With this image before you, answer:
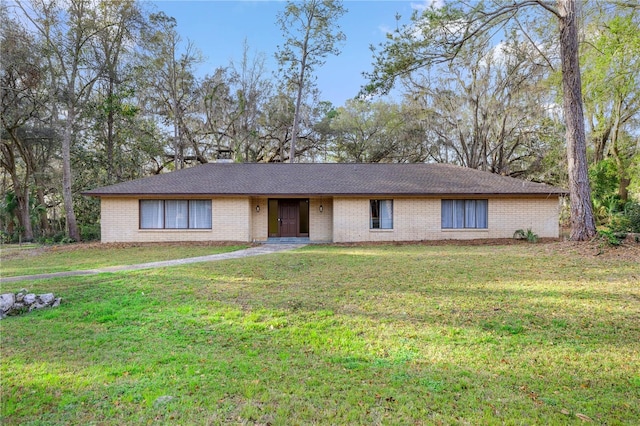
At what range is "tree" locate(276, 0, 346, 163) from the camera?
74.8 feet

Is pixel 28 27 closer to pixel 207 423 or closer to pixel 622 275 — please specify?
pixel 207 423

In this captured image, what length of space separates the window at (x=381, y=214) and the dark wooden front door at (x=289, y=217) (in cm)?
376

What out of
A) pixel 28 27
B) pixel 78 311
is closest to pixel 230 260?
pixel 78 311

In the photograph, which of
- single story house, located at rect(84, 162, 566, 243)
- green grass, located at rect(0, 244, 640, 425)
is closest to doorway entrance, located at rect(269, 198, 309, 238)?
single story house, located at rect(84, 162, 566, 243)

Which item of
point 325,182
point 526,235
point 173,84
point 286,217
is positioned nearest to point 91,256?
point 286,217

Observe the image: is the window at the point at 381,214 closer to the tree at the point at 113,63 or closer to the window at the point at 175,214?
the window at the point at 175,214

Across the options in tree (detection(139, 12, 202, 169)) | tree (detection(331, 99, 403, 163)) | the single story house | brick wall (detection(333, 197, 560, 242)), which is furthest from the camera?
Answer: tree (detection(331, 99, 403, 163))

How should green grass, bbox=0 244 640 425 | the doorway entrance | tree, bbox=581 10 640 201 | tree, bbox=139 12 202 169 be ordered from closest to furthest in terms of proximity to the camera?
1. green grass, bbox=0 244 640 425
2. tree, bbox=581 10 640 201
3. the doorway entrance
4. tree, bbox=139 12 202 169

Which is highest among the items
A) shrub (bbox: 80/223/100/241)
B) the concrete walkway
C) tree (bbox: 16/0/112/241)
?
tree (bbox: 16/0/112/241)

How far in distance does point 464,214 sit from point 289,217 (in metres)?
8.21

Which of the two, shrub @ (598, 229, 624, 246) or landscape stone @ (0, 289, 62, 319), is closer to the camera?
landscape stone @ (0, 289, 62, 319)

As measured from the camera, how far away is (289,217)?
16.2 metres

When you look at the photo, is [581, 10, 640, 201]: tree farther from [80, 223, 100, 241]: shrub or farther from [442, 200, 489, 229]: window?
[80, 223, 100, 241]: shrub

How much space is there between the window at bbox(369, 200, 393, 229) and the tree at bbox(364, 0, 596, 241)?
18.5ft
